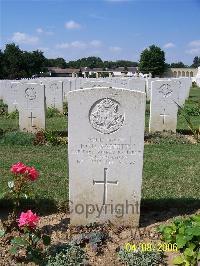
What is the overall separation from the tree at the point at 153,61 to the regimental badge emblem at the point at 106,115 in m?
64.9

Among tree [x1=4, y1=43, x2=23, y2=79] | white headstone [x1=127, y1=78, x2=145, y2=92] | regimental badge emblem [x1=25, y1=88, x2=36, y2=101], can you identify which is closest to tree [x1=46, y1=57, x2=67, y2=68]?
tree [x1=4, y1=43, x2=23, y2=79]

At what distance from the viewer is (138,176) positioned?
515 centimetres

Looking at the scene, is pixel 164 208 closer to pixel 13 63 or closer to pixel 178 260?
pixel 178 260

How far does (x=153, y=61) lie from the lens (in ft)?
227

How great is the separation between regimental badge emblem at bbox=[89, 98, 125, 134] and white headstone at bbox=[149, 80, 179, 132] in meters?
7.34

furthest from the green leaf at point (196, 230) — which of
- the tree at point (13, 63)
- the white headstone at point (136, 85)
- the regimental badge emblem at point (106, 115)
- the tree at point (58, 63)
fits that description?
the tree at point (58, 63)

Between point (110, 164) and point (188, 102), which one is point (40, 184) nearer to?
point (110, 164)

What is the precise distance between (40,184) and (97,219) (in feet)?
6.96

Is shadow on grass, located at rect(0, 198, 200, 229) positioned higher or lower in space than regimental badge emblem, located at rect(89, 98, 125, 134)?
lower

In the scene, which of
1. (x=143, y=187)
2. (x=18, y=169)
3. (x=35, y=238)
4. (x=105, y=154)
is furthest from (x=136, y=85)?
(x=35, y=238)

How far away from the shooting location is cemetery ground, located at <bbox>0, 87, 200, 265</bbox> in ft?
16.2

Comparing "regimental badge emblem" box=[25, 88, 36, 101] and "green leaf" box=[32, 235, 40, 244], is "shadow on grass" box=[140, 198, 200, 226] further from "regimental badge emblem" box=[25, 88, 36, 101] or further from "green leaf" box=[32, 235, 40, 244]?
"regimental badge emblem" box=[25, 88, 36, 101]

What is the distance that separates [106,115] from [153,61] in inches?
2596
